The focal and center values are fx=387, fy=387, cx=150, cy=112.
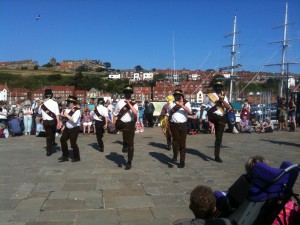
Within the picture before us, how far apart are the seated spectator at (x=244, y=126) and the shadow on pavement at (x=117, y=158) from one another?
8614 mm

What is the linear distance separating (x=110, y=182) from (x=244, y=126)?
11883 millimetres

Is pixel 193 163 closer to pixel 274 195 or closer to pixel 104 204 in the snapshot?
pixel 104 204

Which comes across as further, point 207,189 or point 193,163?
point 193,163

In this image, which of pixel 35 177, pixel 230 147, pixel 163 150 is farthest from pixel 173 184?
pixel 230 147

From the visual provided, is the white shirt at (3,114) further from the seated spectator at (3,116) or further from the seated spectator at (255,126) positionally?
the seated spectator at (255,126)

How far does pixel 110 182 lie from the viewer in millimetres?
7438

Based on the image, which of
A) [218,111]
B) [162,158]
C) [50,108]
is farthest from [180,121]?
[50,108]

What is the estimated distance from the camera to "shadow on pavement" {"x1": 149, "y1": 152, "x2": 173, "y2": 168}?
937cm

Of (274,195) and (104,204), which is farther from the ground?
(274,195)

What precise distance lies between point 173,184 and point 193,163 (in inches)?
95.1

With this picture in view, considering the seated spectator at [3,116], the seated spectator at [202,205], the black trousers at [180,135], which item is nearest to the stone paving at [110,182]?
the black trousers at [180,135]

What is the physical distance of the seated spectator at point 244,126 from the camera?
59.1ft

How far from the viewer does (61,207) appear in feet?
18.9

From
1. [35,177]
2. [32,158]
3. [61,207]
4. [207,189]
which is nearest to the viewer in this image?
[207,189]
